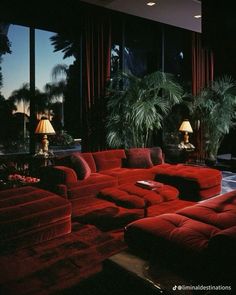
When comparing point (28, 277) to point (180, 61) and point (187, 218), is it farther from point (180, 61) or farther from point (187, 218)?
point (180, 61)

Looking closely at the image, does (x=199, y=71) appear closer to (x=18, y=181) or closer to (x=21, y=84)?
(x=21, y=84)

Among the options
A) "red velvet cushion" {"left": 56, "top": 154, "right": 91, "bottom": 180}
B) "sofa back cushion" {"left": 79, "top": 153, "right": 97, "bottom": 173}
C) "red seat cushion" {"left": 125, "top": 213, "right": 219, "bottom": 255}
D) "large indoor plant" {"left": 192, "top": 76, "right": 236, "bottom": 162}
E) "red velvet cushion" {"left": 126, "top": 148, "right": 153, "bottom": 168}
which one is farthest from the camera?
"large indoor plant" {"left": 192, "top": 76, "right": 236, "bottom": 162}

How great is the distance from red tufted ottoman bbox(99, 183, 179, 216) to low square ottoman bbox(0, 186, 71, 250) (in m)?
0.80

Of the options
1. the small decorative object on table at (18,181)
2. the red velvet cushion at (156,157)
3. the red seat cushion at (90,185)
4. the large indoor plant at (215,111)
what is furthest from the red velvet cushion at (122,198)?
the large indoor plant at (215,111)

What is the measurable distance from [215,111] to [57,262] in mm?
5370

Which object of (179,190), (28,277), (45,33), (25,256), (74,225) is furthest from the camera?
(45,33)

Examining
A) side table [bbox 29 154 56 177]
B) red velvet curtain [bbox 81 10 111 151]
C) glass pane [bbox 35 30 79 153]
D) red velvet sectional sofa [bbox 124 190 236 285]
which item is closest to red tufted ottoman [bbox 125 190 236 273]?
red velvet sectional sofa [bbox 124 190 236 285]

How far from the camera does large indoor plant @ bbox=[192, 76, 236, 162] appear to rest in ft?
23.1

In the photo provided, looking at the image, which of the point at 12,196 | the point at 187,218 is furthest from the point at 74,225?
the point at 187,218

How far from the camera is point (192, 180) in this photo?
4668 millimetres

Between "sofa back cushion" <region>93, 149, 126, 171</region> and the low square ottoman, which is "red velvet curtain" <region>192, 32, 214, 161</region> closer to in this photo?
"sofa back cushion" <region>93, 149, 126, 171</region>

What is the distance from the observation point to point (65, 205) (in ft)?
10.8

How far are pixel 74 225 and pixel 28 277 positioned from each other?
1.12m

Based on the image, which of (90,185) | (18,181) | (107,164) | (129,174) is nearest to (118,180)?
(129,174)
